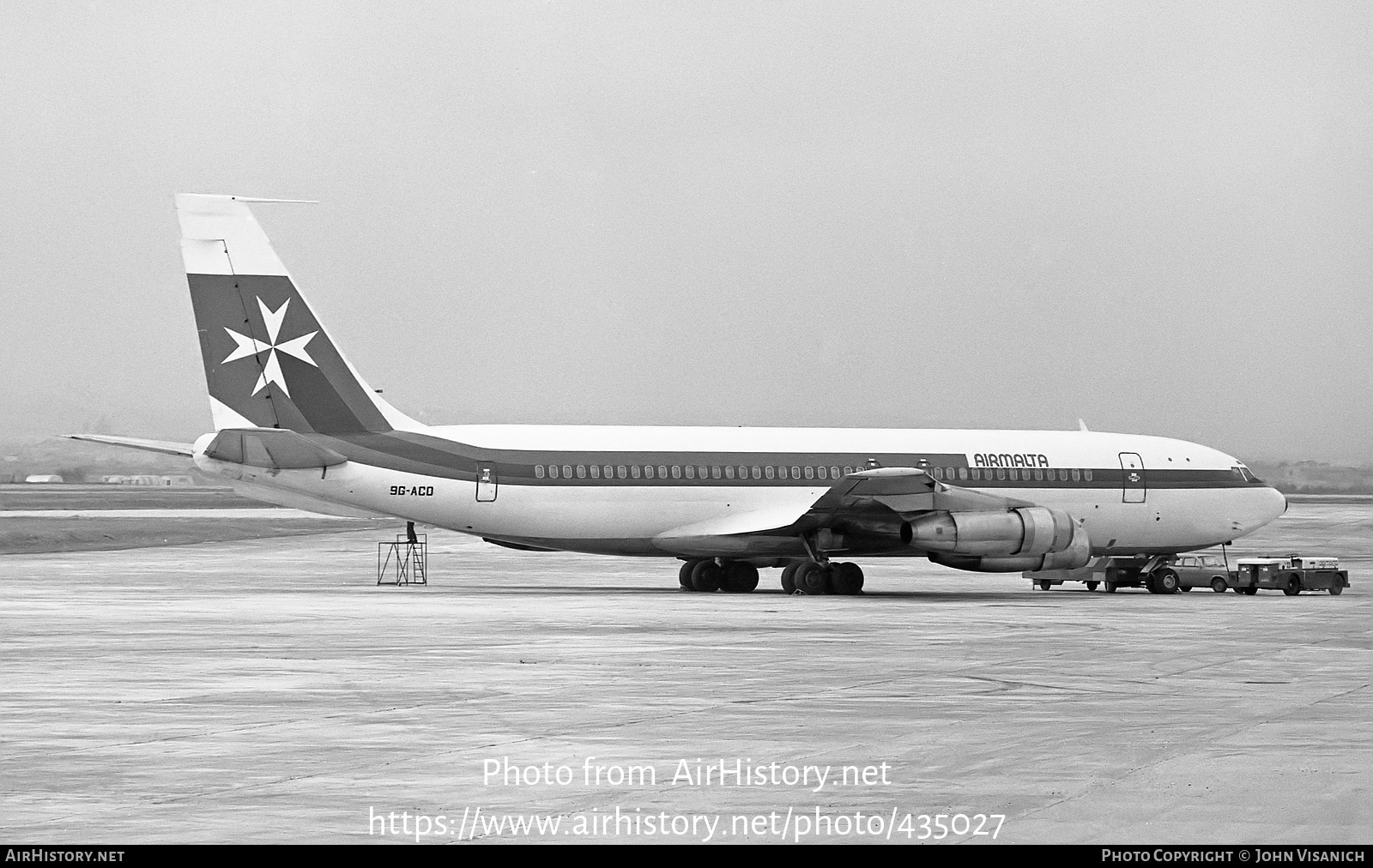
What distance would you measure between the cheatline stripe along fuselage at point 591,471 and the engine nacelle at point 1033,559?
0.04m

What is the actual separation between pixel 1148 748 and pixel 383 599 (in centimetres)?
1931

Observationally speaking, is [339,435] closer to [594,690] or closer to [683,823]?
[594,690]

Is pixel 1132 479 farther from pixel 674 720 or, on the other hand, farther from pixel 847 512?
pixel 674 720

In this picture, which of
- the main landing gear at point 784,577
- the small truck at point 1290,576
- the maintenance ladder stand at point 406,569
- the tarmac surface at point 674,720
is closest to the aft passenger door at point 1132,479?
the small truck at point 1290,576

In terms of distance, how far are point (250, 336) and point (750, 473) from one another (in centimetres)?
960

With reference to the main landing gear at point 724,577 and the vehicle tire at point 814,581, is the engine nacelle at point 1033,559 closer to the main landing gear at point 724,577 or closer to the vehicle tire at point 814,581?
the vehicle tire at point 814,581

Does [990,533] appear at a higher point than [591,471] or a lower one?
lower

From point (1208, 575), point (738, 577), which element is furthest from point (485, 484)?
point (1208, 575)

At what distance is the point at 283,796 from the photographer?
9.91 metres

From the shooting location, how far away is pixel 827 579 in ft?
110

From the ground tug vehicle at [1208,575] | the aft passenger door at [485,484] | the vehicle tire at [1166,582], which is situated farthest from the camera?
the vehicle tire at [1166,582]

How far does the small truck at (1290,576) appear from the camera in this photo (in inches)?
1394

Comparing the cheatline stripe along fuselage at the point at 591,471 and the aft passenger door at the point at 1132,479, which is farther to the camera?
the aft passenger door at the point at 1132,479
